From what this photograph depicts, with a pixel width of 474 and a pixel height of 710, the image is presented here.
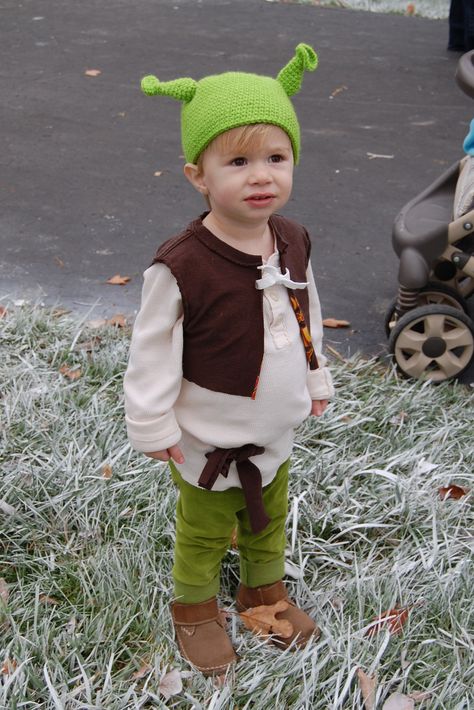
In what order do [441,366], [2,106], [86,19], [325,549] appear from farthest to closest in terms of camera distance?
1. [86,19]
2. [2,106]
3. [441,366]
4. [325,549]

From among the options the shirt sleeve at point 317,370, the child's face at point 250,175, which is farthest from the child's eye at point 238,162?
the shirt sleeve at point 317,370

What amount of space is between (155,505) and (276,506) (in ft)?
2.04

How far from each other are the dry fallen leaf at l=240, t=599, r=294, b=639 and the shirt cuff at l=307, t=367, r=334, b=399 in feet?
2.10

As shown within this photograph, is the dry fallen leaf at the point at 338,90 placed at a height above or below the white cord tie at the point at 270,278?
below

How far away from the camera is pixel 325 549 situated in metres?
2.88

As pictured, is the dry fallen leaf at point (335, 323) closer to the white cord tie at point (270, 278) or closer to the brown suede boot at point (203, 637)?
the brown suede boot at point (203, 637)

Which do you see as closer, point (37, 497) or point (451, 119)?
point (37, 497)

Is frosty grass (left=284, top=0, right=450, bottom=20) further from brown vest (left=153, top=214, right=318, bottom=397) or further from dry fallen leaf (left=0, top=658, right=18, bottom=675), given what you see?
dry fallen leaf (left=0, top=658, right=18, bottom=675)

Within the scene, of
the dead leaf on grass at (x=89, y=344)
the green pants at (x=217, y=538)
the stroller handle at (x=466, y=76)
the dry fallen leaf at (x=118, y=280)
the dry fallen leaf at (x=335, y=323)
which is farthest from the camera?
the dry fallen leaf at (x=118, y=280)

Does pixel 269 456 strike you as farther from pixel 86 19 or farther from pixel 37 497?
pixel 86 19

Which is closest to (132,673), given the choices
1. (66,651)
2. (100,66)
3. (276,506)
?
(66,651)

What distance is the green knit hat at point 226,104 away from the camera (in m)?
1.91

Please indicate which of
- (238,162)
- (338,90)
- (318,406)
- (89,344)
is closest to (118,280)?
(89,344)

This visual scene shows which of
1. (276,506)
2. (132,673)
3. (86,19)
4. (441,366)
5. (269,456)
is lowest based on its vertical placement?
(86,19)
